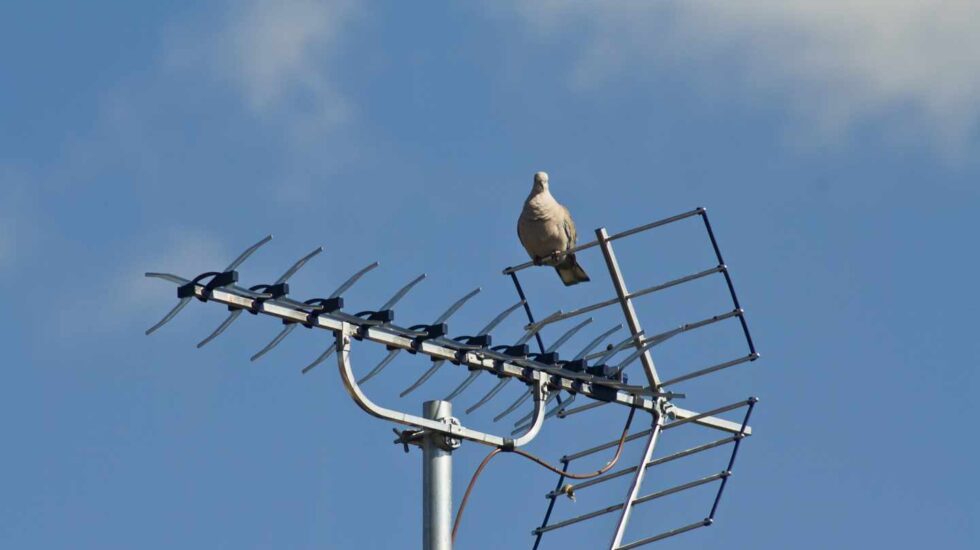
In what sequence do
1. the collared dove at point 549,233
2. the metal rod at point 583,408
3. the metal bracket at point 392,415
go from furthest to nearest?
the collared dove at point 549,233 < the metal rod at point 583,408 < the metal bracket at point 392,415

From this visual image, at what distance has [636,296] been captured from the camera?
10766 millimetres

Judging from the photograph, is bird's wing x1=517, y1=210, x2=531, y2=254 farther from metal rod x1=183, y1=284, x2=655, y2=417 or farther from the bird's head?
metal rod x1=183, y1=284, x2=655, y2=417

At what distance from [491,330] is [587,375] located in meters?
0.80

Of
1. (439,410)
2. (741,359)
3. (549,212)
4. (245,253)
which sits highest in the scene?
(549,212)

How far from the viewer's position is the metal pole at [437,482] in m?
7.59

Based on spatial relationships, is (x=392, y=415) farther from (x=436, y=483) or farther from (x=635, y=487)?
(x=635, y=487)

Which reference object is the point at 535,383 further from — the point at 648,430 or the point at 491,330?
the point at 648,430

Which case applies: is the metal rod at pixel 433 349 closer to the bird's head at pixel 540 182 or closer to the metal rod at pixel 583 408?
the metal rod at pixel 583 408

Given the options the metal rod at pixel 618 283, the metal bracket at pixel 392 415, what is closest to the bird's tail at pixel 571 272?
the metal rod at pixel 618 283

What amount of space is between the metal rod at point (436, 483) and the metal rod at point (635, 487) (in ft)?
8.51

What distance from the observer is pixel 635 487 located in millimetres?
10391

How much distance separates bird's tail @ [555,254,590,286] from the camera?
1297 cm

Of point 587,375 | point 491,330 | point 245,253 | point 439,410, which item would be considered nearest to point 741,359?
point 587,375

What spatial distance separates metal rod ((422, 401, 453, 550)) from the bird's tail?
5124 mm
